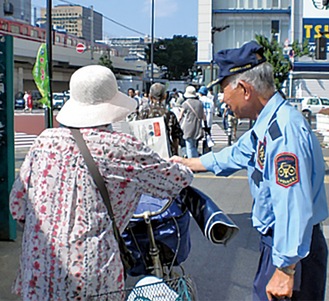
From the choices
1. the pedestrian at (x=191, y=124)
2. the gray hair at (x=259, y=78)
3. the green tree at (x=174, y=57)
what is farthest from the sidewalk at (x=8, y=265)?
the green tree at (x=174, y=57)

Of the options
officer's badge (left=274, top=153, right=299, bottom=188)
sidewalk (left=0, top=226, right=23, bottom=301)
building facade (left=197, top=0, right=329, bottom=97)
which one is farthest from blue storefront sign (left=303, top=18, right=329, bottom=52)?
officer's badge (left=274, top=153, right=299, bottom=188)

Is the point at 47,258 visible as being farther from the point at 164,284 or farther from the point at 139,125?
the point at 139,125

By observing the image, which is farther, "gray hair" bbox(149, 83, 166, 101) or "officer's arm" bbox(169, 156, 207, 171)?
"gray hair" bbox(149, 83, 166, 101)

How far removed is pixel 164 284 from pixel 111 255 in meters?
0.25

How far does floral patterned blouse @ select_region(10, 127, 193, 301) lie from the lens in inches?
82.5

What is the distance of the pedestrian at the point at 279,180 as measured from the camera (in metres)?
2.07

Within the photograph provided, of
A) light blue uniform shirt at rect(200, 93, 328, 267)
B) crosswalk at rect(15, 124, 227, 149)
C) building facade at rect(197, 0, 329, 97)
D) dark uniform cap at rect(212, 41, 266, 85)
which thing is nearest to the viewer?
light blue uniform shirt at rect(200, 93, 328, 267)

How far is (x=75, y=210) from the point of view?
6.87 feet

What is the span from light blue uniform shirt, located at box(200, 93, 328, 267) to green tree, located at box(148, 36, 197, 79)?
290 feet

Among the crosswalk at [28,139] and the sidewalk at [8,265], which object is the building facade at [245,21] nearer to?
the crosswalk at [28,139]

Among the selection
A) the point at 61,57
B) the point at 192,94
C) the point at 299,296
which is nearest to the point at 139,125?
the point at 299,296

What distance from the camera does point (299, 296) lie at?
7.74ft

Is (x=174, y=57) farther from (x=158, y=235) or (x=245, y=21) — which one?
(x=158, y=235)

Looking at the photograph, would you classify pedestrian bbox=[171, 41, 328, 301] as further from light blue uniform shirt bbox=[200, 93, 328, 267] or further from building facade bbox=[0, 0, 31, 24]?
building facade bbox=[0, 0, 31, 24]
